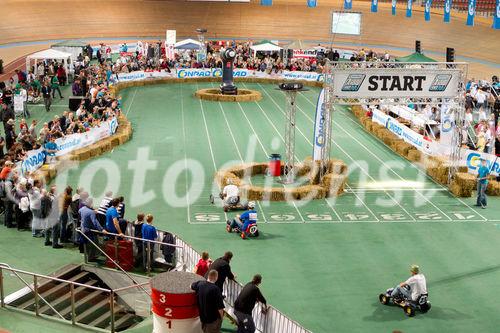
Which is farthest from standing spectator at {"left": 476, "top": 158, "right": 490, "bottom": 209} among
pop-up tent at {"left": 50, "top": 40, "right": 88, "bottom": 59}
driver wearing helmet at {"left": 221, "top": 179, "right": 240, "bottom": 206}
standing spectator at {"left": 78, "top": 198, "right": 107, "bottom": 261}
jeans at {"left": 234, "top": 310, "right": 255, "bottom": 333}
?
pop-up tent at {"left": 50, "top": 40, "right": 88, "bottom": 59}

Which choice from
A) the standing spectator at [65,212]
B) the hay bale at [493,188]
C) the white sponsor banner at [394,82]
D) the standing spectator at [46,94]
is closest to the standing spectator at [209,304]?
the standing spectator at [65,212]

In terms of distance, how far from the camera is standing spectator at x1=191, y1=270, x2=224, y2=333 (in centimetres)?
1077

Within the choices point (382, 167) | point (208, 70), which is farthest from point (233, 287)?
point (208, 70)

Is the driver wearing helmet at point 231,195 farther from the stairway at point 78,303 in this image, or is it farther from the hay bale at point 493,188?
the hay bale at point 493,188

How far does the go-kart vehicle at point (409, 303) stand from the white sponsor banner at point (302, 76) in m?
34.3

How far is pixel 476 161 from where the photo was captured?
24.9 metres

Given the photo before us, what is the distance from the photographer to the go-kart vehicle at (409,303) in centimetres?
1416

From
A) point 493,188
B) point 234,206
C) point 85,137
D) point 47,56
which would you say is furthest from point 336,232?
point 47,56

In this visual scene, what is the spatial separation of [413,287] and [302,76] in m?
35.2

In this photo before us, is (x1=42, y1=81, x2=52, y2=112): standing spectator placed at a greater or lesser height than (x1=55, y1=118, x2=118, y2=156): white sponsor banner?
greater

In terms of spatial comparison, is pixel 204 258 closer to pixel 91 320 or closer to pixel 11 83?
pixel 91 320

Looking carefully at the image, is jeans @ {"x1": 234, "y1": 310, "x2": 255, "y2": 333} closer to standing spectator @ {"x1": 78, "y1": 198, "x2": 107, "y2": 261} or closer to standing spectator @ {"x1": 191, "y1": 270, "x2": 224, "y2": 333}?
standing spectator @ {"x1": 191, "y1": 270, "x2": 224, "y2": 333}

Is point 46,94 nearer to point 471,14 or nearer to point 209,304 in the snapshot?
point 209,304

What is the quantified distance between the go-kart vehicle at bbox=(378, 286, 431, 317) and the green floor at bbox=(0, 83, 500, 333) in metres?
0.19
